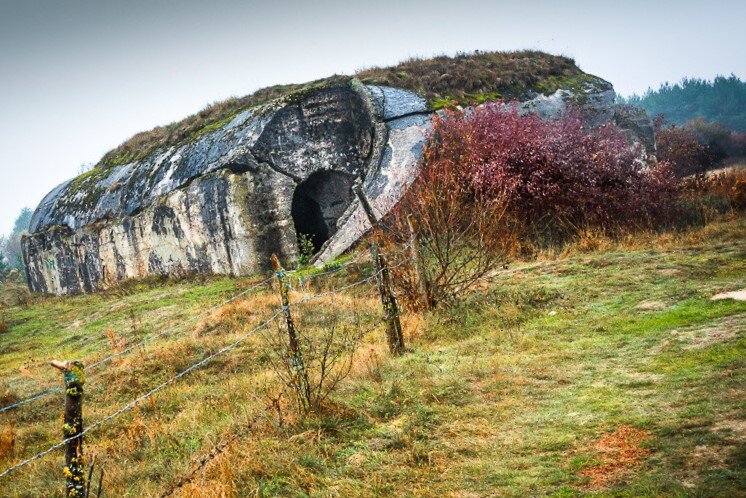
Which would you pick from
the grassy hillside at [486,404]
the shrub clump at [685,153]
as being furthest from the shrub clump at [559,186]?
the shrub clump at [685,153]

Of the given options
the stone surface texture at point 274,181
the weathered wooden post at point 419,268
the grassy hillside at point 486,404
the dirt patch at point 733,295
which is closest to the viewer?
the grassy hillside at point 486,404

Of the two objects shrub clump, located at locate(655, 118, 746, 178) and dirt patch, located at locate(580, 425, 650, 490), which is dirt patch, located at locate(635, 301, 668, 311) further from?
shrub clump, located at locate(655, 118, 746, 178)

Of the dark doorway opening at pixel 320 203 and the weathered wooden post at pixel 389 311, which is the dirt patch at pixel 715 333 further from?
the dark doorway opening at pixel 320 203

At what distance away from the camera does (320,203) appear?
19969 mm

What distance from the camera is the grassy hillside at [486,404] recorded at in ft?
12.9

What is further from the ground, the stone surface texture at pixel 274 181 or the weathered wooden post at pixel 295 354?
the stone surface texture at pixel 274 181

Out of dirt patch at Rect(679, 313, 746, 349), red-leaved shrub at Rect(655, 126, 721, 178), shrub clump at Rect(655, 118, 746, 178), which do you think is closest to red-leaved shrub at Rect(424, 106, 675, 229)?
dirt patch at Rect(679, 313, 746, 349)

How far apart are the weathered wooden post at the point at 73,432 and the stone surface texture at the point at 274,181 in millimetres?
12603

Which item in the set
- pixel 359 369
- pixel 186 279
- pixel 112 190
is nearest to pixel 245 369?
pixel 359 369

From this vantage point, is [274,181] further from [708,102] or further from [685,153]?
[708,102]

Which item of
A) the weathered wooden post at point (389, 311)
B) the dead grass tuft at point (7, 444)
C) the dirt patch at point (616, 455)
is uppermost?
the weathered wooden post at point (389, 311)

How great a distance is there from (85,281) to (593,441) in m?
25.3

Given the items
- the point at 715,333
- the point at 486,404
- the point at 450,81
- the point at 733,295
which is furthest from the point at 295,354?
the point at 450,81

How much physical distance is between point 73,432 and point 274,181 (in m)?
15.0
